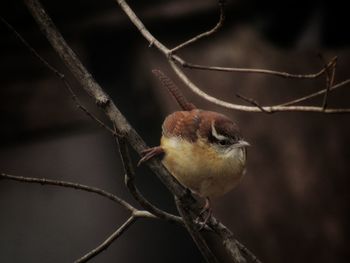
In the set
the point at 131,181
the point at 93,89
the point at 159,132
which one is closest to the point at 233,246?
the point at 131,181

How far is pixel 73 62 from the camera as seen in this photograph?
→ 90.2 inches

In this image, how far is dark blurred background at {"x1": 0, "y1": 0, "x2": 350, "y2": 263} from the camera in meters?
4.76

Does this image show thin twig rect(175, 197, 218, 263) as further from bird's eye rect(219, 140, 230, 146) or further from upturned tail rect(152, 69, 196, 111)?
bird's eye rect(219, 140, 230, 146)

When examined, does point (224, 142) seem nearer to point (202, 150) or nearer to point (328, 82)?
point (202, 150)

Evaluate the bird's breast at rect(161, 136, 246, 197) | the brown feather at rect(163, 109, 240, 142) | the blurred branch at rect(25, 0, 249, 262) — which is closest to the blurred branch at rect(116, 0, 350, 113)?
the blurred branch at rect(25, 0, 249, 262)

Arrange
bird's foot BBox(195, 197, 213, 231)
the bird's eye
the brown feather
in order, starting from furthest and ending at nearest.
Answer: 1. the bird's eye
2. the brown feather
3. bird's foot BBox(195, 197, 213, 231)

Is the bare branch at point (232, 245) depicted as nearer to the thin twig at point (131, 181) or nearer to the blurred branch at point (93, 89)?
the blurred branch at point (93, 89)

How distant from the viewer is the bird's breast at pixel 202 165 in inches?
121

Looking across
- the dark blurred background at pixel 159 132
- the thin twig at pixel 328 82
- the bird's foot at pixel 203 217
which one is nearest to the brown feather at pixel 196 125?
the bird's foot at pixel 203 217

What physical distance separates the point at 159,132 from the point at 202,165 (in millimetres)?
2022

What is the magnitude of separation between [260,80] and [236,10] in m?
0.67

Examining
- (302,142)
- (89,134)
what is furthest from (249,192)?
(89,134)

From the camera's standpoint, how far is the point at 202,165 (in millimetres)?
3129

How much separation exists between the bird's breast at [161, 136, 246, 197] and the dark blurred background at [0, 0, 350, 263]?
156 centimetres
